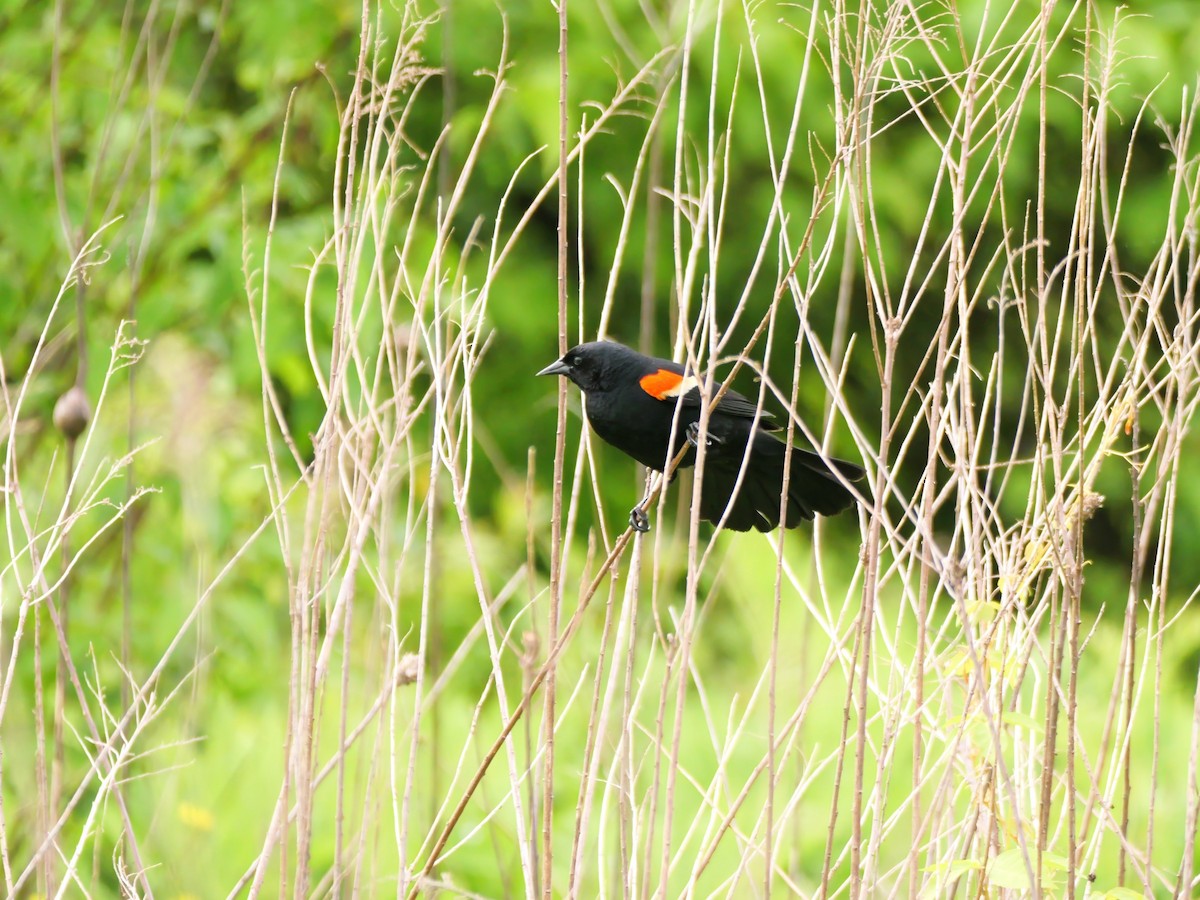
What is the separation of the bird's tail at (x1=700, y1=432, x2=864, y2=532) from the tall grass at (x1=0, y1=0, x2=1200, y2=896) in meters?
0.10

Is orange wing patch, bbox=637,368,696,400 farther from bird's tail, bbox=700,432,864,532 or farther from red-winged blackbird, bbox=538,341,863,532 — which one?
bird's tail, bbox=700,432,864,532

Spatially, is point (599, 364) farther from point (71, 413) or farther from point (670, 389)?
point (71, 413)

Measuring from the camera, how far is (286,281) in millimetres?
3418

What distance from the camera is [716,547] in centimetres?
539

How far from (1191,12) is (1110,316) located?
122 centimetres

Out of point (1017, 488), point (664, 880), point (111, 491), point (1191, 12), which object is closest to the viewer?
point (664, 880)

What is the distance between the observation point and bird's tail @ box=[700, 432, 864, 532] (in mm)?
2256

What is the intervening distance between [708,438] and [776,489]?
17 cm

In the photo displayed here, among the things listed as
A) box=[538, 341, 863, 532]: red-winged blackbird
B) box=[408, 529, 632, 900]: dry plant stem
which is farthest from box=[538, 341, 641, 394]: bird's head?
box=[408, 529, 632, 900]: dry plant stem

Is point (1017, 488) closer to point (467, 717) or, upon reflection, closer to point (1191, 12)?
point (1191, 12)

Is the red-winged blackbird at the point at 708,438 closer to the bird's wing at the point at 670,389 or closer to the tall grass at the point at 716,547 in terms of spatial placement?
the bird's wing at the point at 670,389

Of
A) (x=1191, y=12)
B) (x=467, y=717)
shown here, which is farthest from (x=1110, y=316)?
(x=467, y=717)

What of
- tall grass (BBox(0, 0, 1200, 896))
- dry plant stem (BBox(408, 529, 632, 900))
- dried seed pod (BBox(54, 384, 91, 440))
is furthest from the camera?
dried seed pod (BBox(54, 384, 91, 440))

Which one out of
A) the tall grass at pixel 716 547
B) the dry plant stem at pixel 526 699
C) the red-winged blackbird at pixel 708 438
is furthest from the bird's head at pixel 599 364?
the dry plant stem at pixel 526 699
